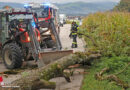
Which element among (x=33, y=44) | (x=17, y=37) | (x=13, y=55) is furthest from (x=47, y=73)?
(x=17, y=37)

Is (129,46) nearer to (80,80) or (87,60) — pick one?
(87,60)

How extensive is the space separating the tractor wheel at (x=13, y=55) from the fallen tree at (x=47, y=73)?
1930 mm

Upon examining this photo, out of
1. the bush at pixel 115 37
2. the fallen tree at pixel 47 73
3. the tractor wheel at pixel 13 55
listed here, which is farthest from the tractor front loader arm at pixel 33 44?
the bush at pixel 115 37

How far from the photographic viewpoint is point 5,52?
32.2 ft

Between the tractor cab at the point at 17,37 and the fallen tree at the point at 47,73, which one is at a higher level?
the tractor cab at the point at 17,37

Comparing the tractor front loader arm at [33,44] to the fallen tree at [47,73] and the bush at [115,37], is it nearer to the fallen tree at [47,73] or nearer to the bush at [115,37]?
the fallen tree at [47,73]

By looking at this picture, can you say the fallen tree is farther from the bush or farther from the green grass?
the bush

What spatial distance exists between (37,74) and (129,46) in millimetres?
4118

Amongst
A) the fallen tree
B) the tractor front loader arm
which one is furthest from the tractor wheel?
the fallen tree

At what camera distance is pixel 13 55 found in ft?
30.1

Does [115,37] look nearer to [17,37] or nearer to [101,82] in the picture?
[101,82]

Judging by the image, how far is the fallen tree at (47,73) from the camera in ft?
20.0

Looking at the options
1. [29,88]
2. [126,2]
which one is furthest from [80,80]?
[126,2]

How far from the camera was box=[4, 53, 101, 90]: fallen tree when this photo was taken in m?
6.10
